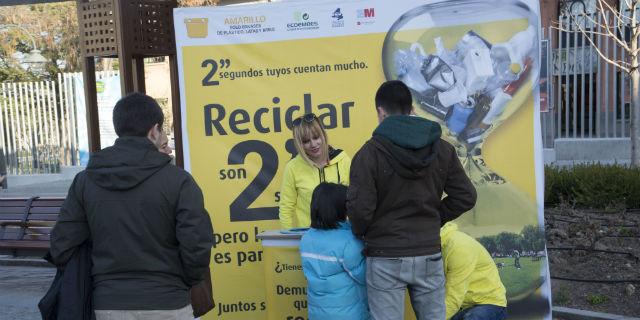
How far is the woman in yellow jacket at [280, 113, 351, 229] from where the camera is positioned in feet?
14.0

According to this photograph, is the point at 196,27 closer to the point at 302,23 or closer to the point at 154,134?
the point at 302,23

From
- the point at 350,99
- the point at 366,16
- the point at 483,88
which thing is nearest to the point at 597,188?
the point at 483,88

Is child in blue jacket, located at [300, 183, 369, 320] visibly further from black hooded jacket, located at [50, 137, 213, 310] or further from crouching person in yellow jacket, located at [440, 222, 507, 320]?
black hooded jacket, located at [50, 137, 213, 310]

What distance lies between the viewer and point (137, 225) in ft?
9.09

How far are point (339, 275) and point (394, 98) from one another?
2.95 feet

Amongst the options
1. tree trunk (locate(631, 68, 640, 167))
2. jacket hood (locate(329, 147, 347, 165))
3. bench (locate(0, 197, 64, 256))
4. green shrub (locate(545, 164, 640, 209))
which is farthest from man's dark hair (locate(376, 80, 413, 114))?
tree trunk (locate(631, 68, 640, 167))

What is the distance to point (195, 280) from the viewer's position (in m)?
2.90

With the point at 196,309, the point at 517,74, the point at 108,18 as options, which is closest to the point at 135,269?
the point at 196,309

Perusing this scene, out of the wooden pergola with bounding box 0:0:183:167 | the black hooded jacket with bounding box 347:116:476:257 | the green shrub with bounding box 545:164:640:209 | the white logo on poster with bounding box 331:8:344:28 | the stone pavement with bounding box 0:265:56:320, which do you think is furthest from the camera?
the green shrub with bounding box 545:164:640:209

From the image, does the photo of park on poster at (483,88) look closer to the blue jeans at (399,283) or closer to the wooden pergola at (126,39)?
the blue jeans at (399,283)

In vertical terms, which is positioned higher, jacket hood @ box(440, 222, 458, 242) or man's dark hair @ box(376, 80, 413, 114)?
man's dark hair @ box(376, 80, 413, 114)

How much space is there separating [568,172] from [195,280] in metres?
8.32

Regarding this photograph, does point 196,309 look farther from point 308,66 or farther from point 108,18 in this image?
point 108,18

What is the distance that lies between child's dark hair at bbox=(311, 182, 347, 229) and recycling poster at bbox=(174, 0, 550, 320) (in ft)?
4.25
